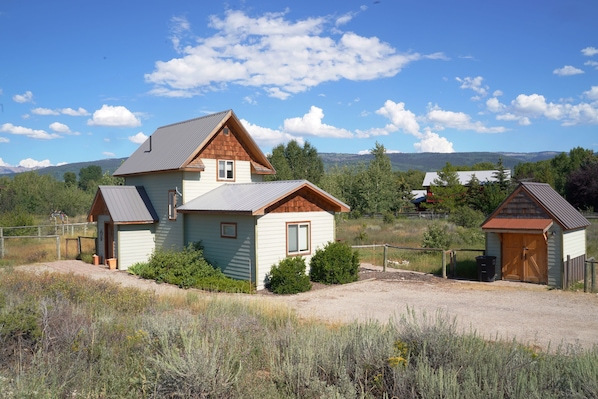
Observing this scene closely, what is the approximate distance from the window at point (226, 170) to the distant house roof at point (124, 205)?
3748 millimetres

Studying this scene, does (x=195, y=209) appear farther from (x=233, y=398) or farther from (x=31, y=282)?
(x=233, y=398)

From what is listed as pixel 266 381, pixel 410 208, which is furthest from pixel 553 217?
pixel 410 208

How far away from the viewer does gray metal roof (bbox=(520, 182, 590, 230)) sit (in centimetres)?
1855

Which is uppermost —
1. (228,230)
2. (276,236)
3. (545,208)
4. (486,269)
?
(545,208)

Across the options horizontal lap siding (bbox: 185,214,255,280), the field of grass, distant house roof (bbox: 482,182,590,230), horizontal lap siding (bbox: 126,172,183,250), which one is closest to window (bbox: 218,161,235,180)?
horizontal lap siding (bbox: 126,172,183,250)

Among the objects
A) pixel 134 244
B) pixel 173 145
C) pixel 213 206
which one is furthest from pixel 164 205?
pixel 213 206

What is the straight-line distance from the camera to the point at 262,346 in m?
Result: 8.12

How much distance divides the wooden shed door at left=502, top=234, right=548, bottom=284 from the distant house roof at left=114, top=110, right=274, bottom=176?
37.9ft

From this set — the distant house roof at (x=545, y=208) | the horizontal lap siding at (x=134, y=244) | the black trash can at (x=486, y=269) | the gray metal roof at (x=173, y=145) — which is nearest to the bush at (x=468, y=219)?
the distant house roof at (x=545, y=208)

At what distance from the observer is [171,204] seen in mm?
22703

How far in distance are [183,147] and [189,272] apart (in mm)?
6665

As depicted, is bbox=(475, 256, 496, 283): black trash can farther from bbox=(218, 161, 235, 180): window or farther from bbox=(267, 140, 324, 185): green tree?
bbox=(267, 140, 324, 185): green tree

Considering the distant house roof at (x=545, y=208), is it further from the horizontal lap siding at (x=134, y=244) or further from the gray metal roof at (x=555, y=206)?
the horizontal lap siding at (x=134, y=244)

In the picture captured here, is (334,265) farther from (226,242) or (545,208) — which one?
(545,208)
